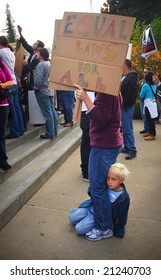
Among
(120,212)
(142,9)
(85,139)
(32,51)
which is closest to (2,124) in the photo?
(85,139)

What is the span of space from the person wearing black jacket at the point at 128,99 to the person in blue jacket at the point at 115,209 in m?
2.61

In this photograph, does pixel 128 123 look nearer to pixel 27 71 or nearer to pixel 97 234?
pixel 27 71

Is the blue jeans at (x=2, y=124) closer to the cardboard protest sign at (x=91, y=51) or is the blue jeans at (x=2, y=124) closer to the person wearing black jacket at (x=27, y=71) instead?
the cardboard protest sign at (x=91, y=51)

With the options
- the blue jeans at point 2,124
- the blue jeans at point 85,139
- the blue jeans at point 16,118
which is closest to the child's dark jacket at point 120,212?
the blue jeans at point 85,139

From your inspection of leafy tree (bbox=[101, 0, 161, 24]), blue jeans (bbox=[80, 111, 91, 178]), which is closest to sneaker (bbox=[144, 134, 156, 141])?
blue jeans (bbox=[80, 111, 91, 178])

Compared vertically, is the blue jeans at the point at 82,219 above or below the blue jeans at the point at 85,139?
below

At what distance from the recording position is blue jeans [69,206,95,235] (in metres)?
2.81

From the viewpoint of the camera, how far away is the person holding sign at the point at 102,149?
238 centimetres

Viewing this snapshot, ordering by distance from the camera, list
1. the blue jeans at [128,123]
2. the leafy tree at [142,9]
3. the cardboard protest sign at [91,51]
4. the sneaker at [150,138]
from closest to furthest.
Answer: the cardboard protest sign at [91,51]
the blue jeans at [128,123]
the sneaker at [150,138]
the leafy tree at [142,9]

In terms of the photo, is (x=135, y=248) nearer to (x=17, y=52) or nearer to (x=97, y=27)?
(x=97, y=27)

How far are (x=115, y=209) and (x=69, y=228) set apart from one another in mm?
600

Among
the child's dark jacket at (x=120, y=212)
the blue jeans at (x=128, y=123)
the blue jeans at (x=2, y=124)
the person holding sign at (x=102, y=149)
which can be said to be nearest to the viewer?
the person holding sign at (x=102, y=149)

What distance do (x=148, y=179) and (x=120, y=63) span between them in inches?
103

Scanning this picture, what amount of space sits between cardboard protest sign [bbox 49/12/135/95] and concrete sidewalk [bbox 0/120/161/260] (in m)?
1.54
